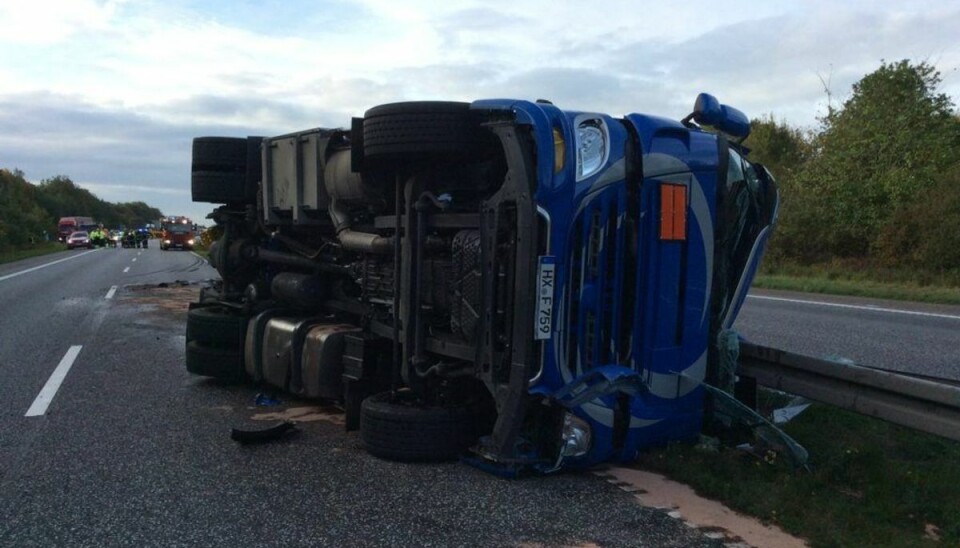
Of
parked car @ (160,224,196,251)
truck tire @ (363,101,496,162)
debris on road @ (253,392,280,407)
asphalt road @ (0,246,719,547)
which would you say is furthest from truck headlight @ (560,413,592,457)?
parked car @ (160,224,196,251)

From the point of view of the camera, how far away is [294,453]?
495cm

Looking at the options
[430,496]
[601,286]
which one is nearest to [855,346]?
[601,286]

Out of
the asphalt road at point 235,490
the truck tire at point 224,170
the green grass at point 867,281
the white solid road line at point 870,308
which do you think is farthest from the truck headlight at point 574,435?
the green grass at point 867,281

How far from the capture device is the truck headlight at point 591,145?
4188mm

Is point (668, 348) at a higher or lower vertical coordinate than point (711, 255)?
lower

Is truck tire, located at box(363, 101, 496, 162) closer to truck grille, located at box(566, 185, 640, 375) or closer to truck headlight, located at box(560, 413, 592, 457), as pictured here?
truck grille, located at box(566, 185, 640, 375)

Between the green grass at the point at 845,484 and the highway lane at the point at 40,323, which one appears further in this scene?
the highway lane at the point at 40,323

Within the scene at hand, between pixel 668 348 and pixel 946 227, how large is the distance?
1951 cm

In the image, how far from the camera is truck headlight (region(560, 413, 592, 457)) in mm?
4266

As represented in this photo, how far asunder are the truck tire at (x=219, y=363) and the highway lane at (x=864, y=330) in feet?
19.7

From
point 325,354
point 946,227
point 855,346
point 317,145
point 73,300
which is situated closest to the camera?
point 325,354

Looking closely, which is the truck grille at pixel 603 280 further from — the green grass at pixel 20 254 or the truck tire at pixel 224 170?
the green grass at pixel 20 254

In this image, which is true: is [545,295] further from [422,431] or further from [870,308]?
[870,308]

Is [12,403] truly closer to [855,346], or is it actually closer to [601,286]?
[601,286]
